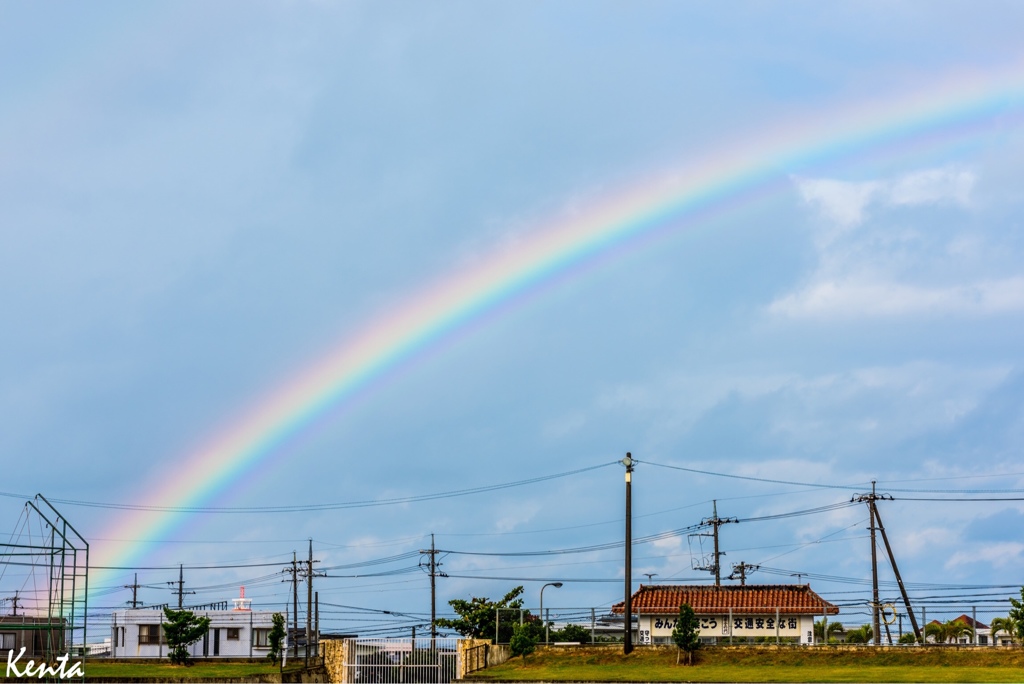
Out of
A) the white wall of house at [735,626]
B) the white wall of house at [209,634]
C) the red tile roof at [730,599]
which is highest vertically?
the red tile roof at [730,599]

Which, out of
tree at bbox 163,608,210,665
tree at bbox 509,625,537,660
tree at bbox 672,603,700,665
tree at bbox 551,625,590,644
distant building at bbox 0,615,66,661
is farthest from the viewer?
tree at bbox 551,625,590,644

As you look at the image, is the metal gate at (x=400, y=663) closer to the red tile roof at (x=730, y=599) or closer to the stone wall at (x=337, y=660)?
the stone wall at (x=337, y=660)

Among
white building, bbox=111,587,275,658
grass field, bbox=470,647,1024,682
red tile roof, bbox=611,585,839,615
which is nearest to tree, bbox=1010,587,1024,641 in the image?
grass field, bbox=470,647,1024,682

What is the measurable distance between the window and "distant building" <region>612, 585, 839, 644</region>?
147ft

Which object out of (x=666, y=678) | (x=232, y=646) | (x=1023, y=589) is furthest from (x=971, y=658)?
(x=232, y=646)

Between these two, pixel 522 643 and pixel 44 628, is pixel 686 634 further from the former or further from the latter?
pixel 44 628

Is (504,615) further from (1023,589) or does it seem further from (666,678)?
(1023,589)

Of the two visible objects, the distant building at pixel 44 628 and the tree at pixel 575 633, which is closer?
the distant building at pixel 44 628

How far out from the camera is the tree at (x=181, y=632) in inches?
2598

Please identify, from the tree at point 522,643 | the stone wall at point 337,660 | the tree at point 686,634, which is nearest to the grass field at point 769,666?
the tree at point 522,643

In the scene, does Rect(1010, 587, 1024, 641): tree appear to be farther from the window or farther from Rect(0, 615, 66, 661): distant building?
the window

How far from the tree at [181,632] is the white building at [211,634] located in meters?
15.5

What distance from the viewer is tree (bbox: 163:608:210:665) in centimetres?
6600

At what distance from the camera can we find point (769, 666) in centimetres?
4431
